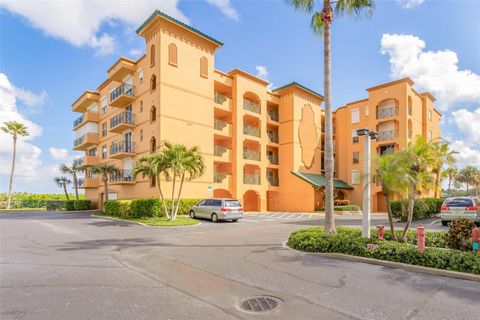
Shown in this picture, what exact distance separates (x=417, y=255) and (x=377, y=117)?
31.7 metres

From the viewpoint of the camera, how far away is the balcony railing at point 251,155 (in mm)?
31933

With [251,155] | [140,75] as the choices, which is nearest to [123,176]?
[140,75]

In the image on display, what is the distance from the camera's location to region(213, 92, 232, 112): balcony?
30.5 metres

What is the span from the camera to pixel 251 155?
3250 centimetres

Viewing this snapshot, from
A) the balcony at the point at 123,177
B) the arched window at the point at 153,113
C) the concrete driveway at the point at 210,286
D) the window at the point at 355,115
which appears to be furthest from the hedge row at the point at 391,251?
the window at the point at 355,115

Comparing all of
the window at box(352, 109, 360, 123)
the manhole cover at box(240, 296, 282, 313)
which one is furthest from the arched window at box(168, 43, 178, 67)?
the window at box(352, 109, 360, 123)

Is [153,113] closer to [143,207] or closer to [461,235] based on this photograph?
[143,207]

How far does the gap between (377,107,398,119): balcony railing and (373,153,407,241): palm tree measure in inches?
1130

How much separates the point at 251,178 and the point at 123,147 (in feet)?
45.5

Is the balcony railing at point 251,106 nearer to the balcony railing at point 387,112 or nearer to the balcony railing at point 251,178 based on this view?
the balcony railing at point 251,178

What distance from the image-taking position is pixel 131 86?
29.5 metres

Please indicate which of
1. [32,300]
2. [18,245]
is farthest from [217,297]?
[18,245]

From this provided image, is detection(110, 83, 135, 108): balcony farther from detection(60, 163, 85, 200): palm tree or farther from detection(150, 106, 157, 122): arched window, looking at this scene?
detection(60, 163, 85, 200): palm tree

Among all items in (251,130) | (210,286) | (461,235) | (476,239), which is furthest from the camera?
(251,130)
